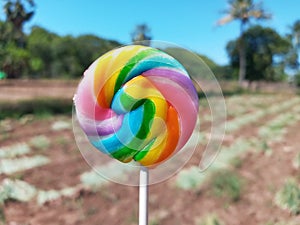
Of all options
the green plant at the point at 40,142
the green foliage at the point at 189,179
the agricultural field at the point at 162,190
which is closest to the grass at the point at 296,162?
the agricultural field at the point at 162,190

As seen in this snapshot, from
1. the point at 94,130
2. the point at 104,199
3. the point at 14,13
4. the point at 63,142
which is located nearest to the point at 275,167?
the point at 104,199

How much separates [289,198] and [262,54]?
33993mm

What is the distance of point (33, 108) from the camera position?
31.1 ft

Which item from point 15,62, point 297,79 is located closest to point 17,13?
point 15,62

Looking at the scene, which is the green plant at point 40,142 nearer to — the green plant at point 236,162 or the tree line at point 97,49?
the green plant at point 236,162

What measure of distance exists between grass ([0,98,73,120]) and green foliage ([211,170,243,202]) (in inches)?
195

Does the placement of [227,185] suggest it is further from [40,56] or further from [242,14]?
[40,56]

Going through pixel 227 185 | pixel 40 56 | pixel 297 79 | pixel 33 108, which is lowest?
pixel 227 185

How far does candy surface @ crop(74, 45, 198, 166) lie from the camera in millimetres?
2086

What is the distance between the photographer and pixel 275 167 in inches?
206

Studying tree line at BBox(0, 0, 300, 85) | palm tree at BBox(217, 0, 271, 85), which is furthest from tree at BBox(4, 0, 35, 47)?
palm tree at BBox(217, 0, 271, 85)

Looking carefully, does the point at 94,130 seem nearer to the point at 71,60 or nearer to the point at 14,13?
the point at 14,13

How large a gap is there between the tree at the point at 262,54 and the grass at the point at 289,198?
101 ft

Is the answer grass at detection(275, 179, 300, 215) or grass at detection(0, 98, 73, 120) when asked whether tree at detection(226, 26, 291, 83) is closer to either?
grass at detection(0, 98, 73, 120)
